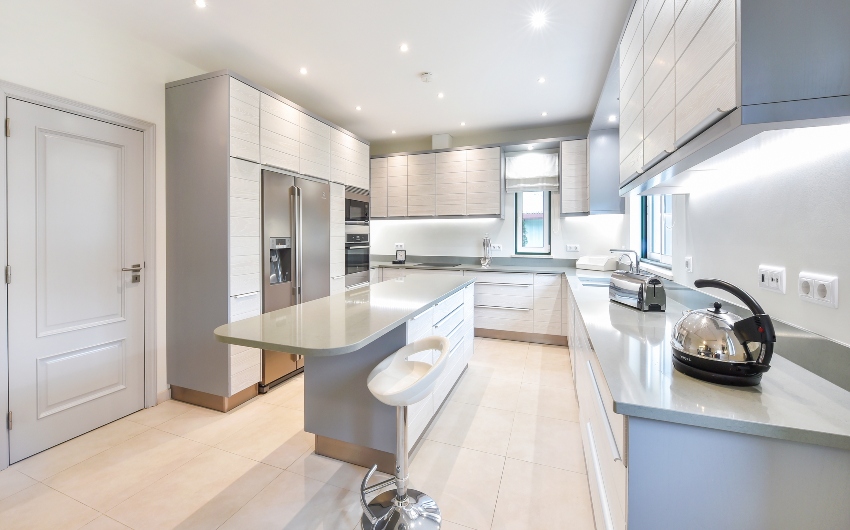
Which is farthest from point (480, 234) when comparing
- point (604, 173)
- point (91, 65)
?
point (91, 65)

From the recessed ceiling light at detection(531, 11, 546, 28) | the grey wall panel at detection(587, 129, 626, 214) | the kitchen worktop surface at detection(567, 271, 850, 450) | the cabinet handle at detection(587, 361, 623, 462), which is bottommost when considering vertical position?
the cabinet handle at detection(587, 361, 623, 462)

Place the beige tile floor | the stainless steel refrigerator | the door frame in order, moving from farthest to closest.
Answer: the stainless steel refrigerator, the door frame, the beige tile floor

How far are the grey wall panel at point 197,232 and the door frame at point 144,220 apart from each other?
0.11m

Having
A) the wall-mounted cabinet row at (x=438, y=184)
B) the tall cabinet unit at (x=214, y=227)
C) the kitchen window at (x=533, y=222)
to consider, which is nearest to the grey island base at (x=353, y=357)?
the tall cabinet unit at (x=214, y=227)

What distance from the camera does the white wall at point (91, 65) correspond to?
2.04 meters

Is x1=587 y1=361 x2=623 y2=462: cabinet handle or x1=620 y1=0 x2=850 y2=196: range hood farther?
x1=587 y1=361 x2=623 y2=462: cabinet handle

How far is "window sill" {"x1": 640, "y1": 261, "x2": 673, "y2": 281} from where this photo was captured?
2.44m

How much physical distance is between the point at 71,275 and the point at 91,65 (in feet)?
4.65

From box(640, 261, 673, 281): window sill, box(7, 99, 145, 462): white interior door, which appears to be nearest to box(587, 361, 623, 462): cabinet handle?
box(640, 261, 673, 281): window sill

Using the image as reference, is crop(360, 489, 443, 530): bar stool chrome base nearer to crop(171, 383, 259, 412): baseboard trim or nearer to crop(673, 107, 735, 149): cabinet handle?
crop(171, 383, 259, 412): baseboard trim

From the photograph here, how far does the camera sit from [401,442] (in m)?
1.53

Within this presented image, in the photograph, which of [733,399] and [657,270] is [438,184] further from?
[733,399]

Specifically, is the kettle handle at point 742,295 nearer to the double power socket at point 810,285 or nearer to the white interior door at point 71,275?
the double power socket at point 810,285

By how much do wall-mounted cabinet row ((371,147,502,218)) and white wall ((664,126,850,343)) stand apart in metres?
2.93
